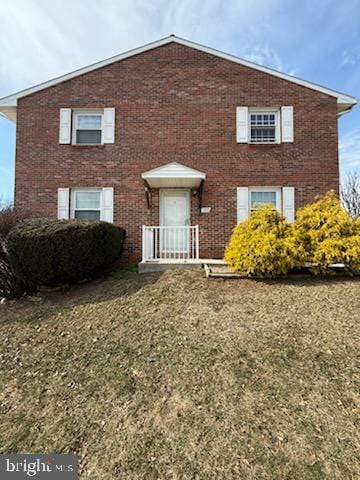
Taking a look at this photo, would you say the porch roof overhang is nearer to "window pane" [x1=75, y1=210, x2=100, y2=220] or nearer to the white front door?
the white front door

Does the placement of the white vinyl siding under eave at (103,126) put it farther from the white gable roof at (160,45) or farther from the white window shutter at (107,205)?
the white window shutter at (107,205)

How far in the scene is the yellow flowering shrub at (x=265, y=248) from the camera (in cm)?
659

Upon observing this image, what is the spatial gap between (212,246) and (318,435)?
7.10 meters

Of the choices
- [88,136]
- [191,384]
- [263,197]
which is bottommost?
[191,384]

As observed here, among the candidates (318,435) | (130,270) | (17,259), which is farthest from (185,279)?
(318,435)

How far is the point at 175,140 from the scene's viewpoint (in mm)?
10156

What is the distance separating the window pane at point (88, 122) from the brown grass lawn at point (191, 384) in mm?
6709

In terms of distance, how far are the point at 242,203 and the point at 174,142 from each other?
10.1 feet

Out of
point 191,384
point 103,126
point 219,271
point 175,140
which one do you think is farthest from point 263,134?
point 191,384

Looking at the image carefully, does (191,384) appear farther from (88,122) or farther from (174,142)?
(88,122)

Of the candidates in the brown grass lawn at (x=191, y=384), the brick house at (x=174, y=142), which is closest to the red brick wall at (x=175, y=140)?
the brick house at (x=174, y=142)

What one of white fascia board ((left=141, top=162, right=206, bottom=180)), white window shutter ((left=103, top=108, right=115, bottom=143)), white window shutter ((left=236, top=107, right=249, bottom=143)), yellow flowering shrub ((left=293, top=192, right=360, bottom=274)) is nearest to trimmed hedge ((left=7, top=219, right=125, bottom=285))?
white fascia board ((left=141, top=162, right=206, bottom=180))

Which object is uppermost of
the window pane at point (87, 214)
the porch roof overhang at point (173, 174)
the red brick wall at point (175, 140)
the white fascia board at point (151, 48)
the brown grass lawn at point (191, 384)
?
the white fascia board at point (151, 48)

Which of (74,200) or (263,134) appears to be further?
(263,134)
